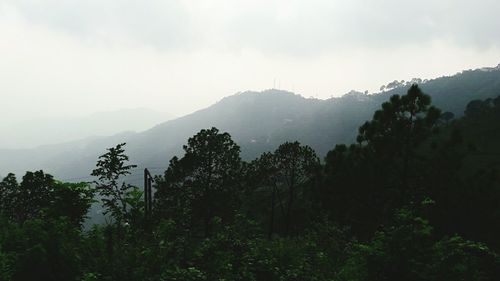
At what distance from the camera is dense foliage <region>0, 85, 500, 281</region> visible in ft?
28.6

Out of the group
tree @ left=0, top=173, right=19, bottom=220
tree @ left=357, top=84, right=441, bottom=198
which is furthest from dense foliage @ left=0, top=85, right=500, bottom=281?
tree @ left=0, top=173, right=19, bottom=220

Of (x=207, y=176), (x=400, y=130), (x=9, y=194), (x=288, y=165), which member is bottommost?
(x=9, y=194)

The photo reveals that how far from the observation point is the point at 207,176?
38.8 m

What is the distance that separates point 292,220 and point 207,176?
73.7ft

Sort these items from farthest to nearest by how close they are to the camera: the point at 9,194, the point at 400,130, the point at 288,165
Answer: the point at 288,165 < the point at 9,194 < the point at 400,130

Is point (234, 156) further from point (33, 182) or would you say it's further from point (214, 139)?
point (33, 182)

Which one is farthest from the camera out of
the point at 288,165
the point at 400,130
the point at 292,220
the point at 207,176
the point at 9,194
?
the point at 292,220

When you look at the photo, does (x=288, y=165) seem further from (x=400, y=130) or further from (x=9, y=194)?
(x=9, y=194)

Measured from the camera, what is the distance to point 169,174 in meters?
40.4

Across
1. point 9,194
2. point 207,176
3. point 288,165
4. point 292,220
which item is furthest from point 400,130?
point 9,194

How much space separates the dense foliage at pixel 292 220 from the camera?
28.6 ft

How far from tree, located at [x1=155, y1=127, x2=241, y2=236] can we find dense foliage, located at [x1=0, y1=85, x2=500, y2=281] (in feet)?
0.35

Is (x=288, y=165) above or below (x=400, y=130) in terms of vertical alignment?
below

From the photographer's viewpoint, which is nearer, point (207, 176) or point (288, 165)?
point (207, 176)
